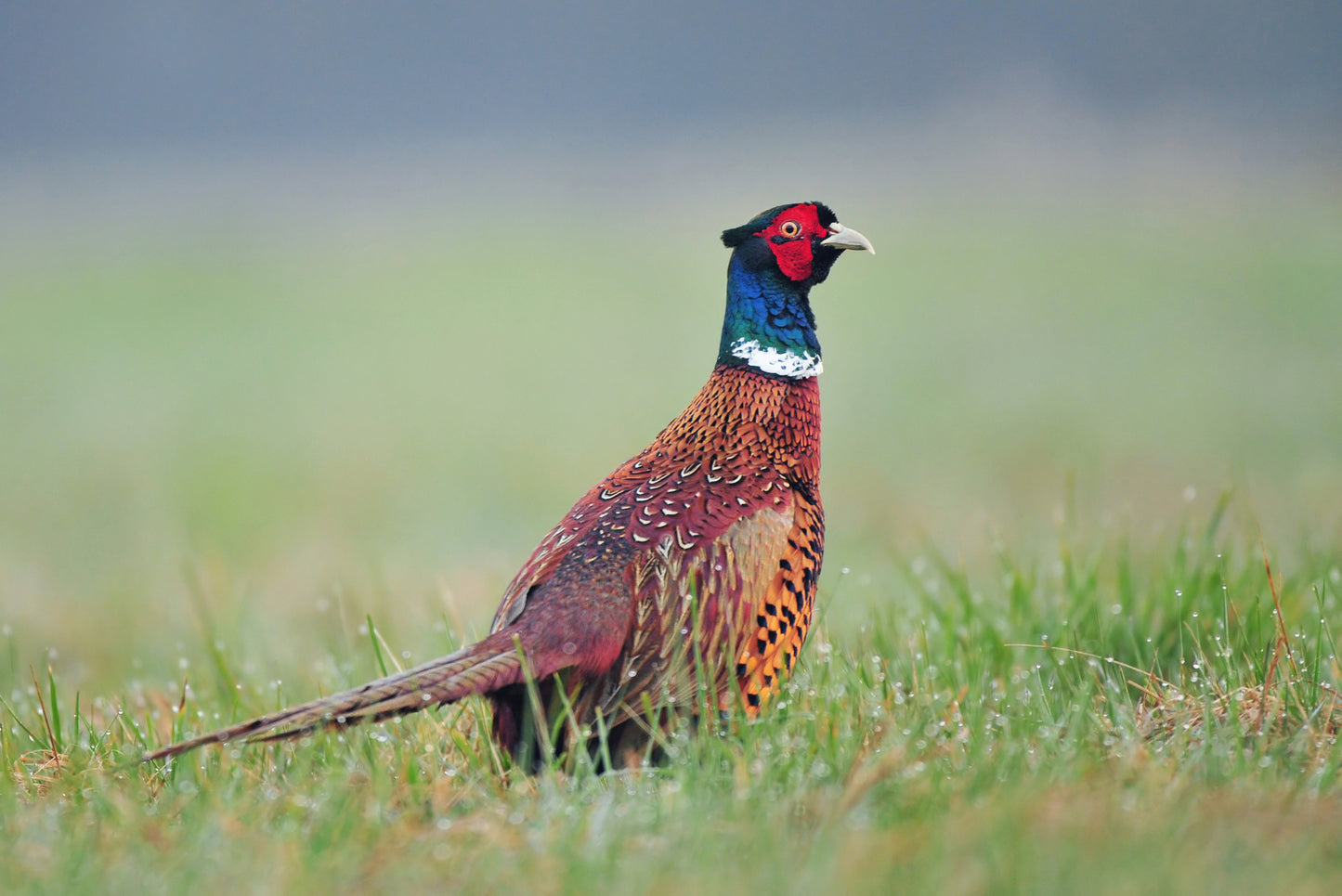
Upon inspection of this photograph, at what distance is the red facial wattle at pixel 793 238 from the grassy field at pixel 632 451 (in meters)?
1.01

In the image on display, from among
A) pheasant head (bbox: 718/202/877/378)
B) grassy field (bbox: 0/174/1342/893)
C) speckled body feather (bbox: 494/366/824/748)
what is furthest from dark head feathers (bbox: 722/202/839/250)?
grassy field (bbox: 0/174/1342/893)

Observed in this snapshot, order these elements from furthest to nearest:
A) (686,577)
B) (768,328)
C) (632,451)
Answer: (632,451) < (768,328) < (686,577)

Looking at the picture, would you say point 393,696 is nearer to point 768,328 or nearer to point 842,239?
point 768,328

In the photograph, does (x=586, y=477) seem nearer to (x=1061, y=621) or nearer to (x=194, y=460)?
(x=194, y=460)

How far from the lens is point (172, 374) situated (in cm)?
1255

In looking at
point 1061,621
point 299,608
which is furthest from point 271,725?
point 299,608

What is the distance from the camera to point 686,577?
3.08 metres

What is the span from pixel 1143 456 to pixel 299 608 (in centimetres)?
501

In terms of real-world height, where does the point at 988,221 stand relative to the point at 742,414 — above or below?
above

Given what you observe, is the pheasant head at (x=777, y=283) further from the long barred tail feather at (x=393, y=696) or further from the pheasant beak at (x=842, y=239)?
the long barred tail feather at (x=393, y=696)

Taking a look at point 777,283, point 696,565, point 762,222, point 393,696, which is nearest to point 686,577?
point 696,565

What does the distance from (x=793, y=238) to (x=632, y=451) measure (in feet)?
17.7

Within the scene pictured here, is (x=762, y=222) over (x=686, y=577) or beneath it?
over

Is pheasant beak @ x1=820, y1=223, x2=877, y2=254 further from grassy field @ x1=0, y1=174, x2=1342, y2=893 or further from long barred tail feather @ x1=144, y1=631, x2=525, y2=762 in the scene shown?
long barred tail feather @ x1=144, y1=631, x2=525, y2=762
